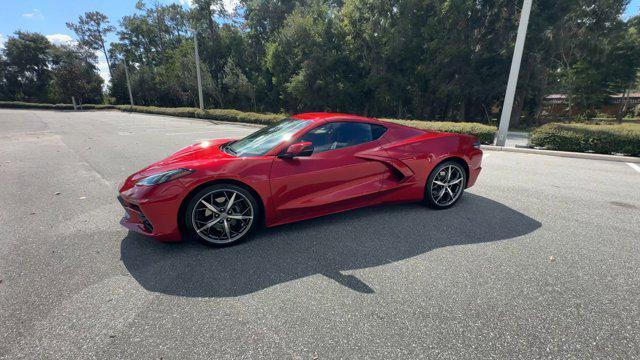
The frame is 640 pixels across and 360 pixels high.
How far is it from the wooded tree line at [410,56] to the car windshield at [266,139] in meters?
19.0

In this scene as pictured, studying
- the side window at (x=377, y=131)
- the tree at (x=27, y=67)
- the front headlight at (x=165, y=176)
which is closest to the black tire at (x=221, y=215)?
the front headlight at (x=165, y=176)

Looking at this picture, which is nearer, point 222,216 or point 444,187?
point 222,216

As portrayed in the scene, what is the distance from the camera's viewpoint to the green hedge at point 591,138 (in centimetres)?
795

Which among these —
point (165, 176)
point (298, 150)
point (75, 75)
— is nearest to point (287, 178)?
point (298, 150)

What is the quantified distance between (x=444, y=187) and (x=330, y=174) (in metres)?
Answer: 1.72

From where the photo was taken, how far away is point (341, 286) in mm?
2404

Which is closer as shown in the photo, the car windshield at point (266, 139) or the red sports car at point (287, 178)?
the red sports car at point (287, 178)

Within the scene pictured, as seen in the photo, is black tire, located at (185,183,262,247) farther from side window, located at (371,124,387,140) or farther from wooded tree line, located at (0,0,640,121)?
wooded tree line, located at (0,0,640,121)

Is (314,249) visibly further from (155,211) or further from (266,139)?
(155,211)

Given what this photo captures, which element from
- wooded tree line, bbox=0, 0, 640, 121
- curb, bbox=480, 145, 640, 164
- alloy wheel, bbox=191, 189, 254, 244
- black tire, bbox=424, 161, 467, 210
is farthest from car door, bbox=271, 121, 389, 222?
wooded tree line, bbox=0, 0, 640, 121

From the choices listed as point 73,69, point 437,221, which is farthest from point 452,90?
point 73,69

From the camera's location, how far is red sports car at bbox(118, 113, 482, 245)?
2.82m

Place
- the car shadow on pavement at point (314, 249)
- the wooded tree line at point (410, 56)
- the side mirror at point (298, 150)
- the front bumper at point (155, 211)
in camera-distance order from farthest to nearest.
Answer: the wooded tree line at point (410, 56), the side mirror at point (298, 150), the front bumper at point (155, 211), the car shadow on pavement at point (314, 249)

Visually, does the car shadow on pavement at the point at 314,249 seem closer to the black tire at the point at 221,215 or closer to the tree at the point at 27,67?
the black tire at the point at 221,215
